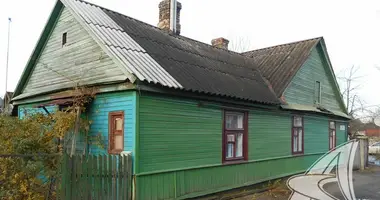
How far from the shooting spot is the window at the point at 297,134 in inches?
566

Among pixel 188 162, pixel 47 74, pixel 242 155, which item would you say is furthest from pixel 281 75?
pixel 47 74

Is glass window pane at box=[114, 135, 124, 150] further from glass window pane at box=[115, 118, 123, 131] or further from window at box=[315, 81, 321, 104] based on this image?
window at box=[315, 81, 321, 104]

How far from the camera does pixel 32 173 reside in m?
6.86

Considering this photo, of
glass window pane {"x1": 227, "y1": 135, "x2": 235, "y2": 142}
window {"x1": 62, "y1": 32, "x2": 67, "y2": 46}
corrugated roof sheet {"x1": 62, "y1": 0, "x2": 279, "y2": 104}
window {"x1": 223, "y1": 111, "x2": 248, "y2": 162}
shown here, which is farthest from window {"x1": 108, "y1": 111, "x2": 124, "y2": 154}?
window {"x1": 62, "y1": 32, "x2": 67, "y2": 46}

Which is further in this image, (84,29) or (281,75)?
(281,75)

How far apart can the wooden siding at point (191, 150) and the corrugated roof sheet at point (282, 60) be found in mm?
1996

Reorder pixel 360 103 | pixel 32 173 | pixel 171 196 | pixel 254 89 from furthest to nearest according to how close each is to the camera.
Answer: pixel 360 103, pixel 254 89, pixel 171 196, pixel 32 173

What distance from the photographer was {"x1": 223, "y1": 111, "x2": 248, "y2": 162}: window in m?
10.5

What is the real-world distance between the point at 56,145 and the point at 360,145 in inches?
644

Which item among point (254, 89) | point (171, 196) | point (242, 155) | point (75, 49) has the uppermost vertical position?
point (75, 49)

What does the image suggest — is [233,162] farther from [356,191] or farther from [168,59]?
[356,191]

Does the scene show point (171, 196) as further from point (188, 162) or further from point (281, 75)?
point (281, 75)

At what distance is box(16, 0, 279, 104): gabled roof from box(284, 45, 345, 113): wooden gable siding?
1.73 m

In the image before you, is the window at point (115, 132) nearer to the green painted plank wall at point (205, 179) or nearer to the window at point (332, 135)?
the green painted plank wall at point (205, 179)
